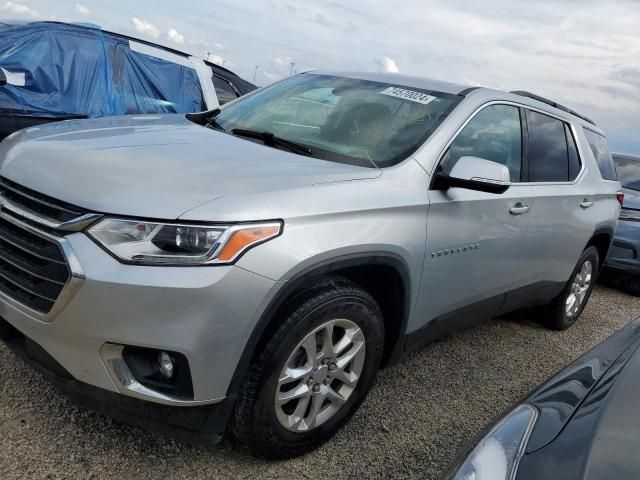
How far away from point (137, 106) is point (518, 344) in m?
4.25

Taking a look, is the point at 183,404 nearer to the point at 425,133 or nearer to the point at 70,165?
the point at 70,165

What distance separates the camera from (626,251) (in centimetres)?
661

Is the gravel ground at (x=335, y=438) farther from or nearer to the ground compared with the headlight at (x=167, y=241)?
nearer to the ground

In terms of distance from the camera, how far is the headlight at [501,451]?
4.70ft

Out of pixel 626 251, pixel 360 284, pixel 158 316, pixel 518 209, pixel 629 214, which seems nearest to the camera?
pixel 158 316

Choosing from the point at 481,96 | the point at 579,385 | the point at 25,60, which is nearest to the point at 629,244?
the point at 481,96

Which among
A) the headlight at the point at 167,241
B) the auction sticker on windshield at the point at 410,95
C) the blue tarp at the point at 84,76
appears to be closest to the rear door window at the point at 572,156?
the auction sticker on windshield at the point at 410,95

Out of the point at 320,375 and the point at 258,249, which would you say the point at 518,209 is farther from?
the point at 258,249

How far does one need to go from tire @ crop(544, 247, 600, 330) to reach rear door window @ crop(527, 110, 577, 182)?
2.93 ft

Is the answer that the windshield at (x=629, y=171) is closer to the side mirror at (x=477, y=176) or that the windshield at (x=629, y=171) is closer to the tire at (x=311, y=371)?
the side mirror at (x=477, y=176)

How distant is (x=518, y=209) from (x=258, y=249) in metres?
1.97

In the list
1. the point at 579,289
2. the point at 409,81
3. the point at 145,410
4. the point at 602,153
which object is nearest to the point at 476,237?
the point at 409,81

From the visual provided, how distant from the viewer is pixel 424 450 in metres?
2.89

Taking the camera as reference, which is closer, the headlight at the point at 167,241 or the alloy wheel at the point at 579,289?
the headlight at the point at 167,241
